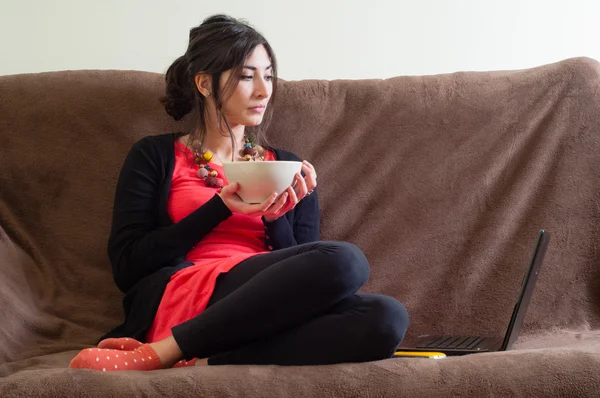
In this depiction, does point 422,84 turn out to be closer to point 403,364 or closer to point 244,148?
point 244,148

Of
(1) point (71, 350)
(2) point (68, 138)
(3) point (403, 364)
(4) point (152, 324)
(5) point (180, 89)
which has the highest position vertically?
(5) point (180, 89)

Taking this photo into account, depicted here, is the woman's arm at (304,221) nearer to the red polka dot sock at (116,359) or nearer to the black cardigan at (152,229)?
the black cardigan at (152,229)

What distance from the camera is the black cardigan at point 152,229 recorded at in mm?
1510

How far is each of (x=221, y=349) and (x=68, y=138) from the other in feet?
2.68

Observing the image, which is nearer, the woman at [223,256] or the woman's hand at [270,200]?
the woman at [223,256]

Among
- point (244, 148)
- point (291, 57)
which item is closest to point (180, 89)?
point (244, 148)

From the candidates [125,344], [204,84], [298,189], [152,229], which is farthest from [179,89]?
[125,344]

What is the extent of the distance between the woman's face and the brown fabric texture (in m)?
0.17

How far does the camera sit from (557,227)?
1743 millimetres

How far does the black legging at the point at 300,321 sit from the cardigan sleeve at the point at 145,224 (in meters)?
0.27

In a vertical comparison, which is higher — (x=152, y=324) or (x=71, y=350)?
(x=152, y=324)

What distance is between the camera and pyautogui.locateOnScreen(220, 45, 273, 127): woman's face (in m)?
1.68

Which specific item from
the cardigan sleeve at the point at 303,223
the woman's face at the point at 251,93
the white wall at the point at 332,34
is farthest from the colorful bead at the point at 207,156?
the white wall at the point at 332,34

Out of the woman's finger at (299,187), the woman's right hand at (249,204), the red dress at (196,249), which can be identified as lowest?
the red dress at (196,249)
